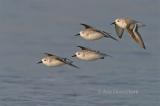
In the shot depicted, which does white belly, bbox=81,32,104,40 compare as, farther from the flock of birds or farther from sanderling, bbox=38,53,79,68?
sanderling, bbox=38,53,79,68

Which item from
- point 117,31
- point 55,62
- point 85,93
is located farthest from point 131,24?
point 85,93

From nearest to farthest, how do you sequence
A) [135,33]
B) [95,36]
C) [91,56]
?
[95,36] < [91,56] < [135,33]

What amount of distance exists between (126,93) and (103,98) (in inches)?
56.1

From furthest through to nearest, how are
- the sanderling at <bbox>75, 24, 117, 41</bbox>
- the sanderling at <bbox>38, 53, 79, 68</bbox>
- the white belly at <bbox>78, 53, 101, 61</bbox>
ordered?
the sanderling at <bbox>38, 53, 79, 68</bbox> < the white belly at <bbox>78, 53, 101, 61</bbox> < the sanderling at <bbox>75, 24, 117, 41</bbox>

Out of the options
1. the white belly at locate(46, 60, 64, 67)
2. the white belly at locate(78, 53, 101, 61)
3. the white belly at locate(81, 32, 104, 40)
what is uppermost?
the white belly at locate(81, 32, 104, 40)

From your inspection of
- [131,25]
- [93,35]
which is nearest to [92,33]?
[93,35]

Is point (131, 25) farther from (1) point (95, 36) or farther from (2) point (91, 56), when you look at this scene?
(2) point (91, 56)

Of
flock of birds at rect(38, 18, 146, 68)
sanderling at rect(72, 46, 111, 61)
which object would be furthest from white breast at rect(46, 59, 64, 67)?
sanderling at rect(72, 46, 111, 61)

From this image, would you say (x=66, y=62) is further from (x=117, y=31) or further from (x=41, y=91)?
(x=41, y=91)

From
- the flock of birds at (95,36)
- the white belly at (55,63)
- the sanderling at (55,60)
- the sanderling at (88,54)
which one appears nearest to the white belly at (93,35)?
the flock of birds at (95,36)

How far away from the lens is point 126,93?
38.9m

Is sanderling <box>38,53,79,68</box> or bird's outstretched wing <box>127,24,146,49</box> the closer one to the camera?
bird's outstretched wing <box>127,24,146,49</box>

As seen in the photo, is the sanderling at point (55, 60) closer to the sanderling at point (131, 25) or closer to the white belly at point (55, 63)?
the white belly at point (55, 63)

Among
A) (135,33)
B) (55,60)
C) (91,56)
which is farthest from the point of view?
(55,60)
